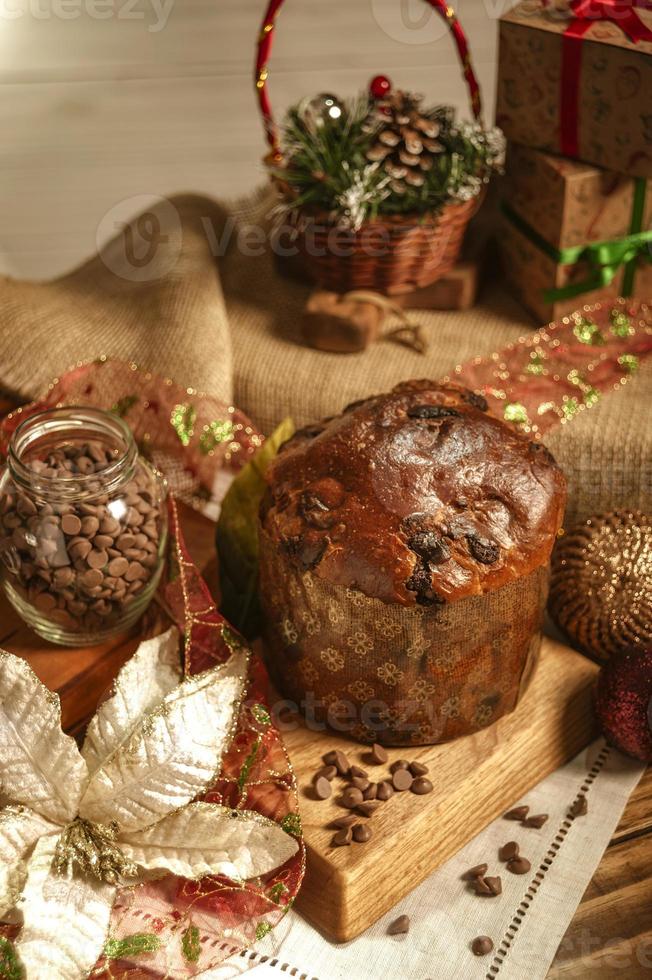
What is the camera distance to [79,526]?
1219 millimetres

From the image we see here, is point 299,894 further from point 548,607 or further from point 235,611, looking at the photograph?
point 548,607

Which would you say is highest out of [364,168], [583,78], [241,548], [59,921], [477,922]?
[583,78]

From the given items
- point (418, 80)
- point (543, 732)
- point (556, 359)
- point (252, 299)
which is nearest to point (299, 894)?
point (543, 732)

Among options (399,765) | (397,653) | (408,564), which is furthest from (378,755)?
(408,564)

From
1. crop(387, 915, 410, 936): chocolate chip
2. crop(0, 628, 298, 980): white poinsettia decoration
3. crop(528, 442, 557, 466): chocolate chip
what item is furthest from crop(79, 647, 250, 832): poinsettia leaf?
crop(528, 442, 557, 466): chocolate chip

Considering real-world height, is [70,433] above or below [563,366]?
above

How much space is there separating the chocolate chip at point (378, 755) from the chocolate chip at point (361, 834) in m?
0.09

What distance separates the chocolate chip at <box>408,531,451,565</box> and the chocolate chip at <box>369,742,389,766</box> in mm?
241

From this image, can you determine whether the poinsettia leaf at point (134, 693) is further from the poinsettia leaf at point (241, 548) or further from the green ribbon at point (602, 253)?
the green ribbon at point (602, 253)

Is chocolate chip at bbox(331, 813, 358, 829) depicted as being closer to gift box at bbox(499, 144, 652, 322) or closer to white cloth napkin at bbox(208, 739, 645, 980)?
white cloth napkin at bbox(208, 739, 645, 980)

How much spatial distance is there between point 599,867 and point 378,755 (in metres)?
0.26

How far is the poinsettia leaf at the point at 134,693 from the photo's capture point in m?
1.15

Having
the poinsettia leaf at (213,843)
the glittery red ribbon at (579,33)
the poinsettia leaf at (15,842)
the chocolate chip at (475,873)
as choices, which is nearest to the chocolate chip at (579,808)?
the chocolate chip at (475,873)

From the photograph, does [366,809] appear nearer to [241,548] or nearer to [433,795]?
[433,795]
